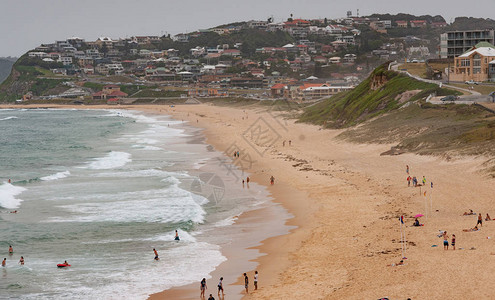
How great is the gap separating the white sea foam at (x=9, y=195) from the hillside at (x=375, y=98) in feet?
136

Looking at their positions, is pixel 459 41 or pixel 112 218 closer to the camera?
pixel 112 218

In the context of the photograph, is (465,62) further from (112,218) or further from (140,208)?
(112,218)

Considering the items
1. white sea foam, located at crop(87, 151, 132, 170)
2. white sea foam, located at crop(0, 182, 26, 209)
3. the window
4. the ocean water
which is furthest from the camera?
the window

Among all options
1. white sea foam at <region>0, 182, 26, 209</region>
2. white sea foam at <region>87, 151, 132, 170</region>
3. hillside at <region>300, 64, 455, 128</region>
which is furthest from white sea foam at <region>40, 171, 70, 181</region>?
hillside at <region>300, 64, 455, 128</region>

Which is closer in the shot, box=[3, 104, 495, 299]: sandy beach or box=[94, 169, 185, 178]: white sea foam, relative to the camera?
box=[3, 104, 495, 299]: sandy beach

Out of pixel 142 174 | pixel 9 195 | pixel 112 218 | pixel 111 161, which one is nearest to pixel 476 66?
pixel 111 161

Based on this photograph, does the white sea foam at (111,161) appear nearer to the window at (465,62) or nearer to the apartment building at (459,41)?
the window at (465,62)

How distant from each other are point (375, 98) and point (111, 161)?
3614 cm

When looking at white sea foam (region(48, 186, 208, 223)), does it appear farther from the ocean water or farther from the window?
the window

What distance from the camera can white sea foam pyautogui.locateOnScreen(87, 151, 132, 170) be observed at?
61875mm

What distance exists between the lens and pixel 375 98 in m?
84.1

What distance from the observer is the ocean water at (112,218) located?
92.7 feet

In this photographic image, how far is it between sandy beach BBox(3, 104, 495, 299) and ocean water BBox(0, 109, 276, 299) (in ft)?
7.42

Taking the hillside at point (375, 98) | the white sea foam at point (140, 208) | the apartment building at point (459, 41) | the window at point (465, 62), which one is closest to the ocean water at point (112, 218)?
the white sea foam at point (140, 208)
